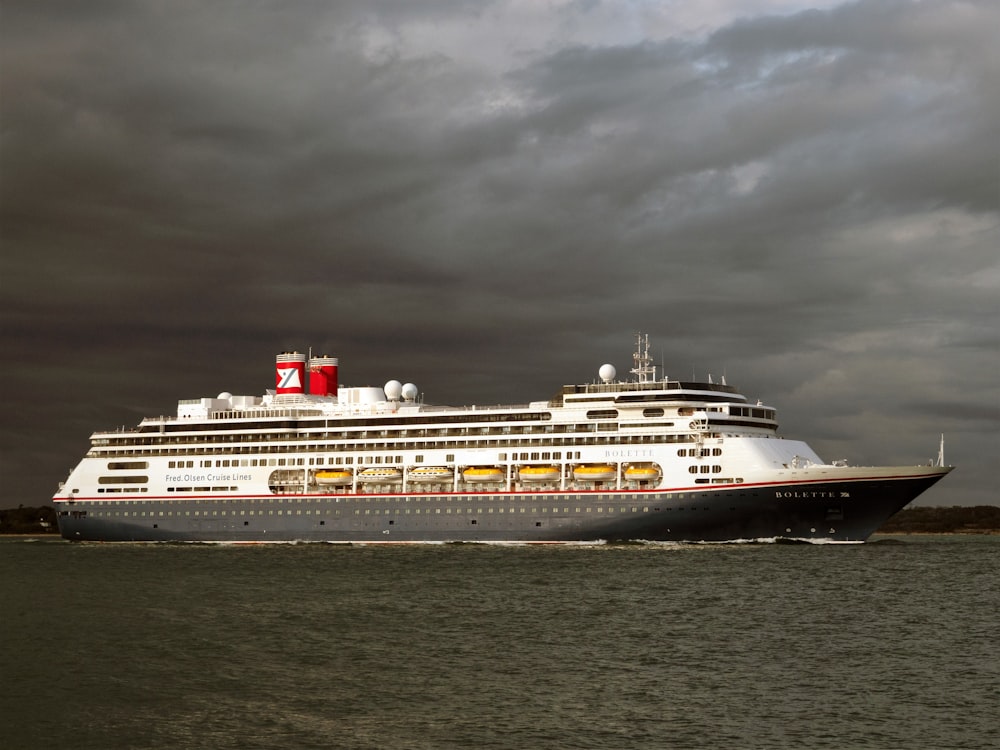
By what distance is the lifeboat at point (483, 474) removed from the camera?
90.2 metres

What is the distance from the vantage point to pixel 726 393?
87.4m

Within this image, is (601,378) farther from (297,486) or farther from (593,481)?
(297,486)

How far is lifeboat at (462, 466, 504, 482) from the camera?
90.2 m

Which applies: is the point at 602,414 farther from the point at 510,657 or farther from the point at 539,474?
the point at 510,657

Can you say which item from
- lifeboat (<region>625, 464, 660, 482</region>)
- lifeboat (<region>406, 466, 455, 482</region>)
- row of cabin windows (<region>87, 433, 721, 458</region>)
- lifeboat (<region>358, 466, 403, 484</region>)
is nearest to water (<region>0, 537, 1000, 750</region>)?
lifeboat (<region>625, 464, 660, 482</region>)

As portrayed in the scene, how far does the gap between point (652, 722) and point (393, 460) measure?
67.4 metres

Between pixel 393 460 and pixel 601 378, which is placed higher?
pixel 601 378

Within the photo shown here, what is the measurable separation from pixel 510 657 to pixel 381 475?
188ft

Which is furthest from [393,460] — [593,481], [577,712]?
[577,712]

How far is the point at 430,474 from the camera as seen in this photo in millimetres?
93000

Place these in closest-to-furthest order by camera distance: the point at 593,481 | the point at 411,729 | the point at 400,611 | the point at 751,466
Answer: the point at 411,729
the point at 400,611
the point at 751,466
the point at 593,481

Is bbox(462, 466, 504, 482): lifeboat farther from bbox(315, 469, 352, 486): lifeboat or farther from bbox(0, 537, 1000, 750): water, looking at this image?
bbox(0, 537, 1000, 750): water

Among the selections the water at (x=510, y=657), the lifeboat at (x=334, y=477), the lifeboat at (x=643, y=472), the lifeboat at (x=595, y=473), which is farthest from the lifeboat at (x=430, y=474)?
the water at (x=510, y=657)

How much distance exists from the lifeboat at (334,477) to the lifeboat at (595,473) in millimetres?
21133
